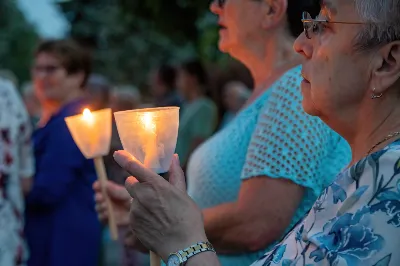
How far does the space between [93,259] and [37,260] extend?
405 millimetres

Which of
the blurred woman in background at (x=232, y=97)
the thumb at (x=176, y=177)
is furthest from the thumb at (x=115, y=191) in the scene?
the blurred woman in background at (x=232, y=97)

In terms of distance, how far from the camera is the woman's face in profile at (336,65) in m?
1.57

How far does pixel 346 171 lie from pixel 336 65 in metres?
0.26

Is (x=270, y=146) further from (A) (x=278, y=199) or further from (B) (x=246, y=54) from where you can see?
(B) (x=246, y=54)

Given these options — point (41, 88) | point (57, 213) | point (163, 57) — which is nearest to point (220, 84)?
point (41, 88)

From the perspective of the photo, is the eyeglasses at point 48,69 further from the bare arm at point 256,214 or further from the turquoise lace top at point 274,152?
the bare arm at point 256,214

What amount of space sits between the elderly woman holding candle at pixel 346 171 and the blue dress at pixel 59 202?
262 cm

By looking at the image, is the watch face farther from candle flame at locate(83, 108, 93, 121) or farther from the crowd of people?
candle flame at locate(83, 108, 93, 121)

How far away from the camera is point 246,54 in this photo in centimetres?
265

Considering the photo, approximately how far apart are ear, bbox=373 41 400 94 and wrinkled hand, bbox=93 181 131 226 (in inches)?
52.9

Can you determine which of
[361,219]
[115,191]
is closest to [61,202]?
A: [115,191]

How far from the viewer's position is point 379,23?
4.99 ft

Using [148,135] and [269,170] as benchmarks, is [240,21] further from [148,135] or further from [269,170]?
[148,135]

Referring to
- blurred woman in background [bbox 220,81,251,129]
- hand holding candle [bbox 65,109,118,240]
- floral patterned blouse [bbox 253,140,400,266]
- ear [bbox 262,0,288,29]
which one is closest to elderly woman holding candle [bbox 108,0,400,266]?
floral patterned blouse [bbox 253,140,400,266]
